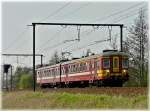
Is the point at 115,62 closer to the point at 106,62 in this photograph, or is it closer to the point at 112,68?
the point at 112,68

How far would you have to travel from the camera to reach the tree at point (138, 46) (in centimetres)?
4541

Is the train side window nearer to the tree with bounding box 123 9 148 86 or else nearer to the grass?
the grass

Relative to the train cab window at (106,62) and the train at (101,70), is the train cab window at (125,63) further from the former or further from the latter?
the train cab window at (106,62)

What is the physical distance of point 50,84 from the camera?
143ft

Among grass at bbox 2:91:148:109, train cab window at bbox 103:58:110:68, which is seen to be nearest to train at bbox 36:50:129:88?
train cab window at bbox 103:58:110:68

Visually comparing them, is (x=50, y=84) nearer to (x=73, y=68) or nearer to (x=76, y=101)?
(x=73, y=68)

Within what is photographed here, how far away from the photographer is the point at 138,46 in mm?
47156

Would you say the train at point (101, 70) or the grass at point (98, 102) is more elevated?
the train at point (101, 70)

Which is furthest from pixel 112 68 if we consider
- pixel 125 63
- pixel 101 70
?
pixel 125 63

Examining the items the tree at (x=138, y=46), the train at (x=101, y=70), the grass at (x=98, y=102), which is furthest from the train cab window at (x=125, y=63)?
the tree at (x=138, y=46)

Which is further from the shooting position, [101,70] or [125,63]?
[125,63]

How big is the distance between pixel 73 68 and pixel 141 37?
46.3ft

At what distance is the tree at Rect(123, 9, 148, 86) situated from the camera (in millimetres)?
45406

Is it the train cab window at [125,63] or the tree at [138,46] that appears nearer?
the train cab window at [125,63]
